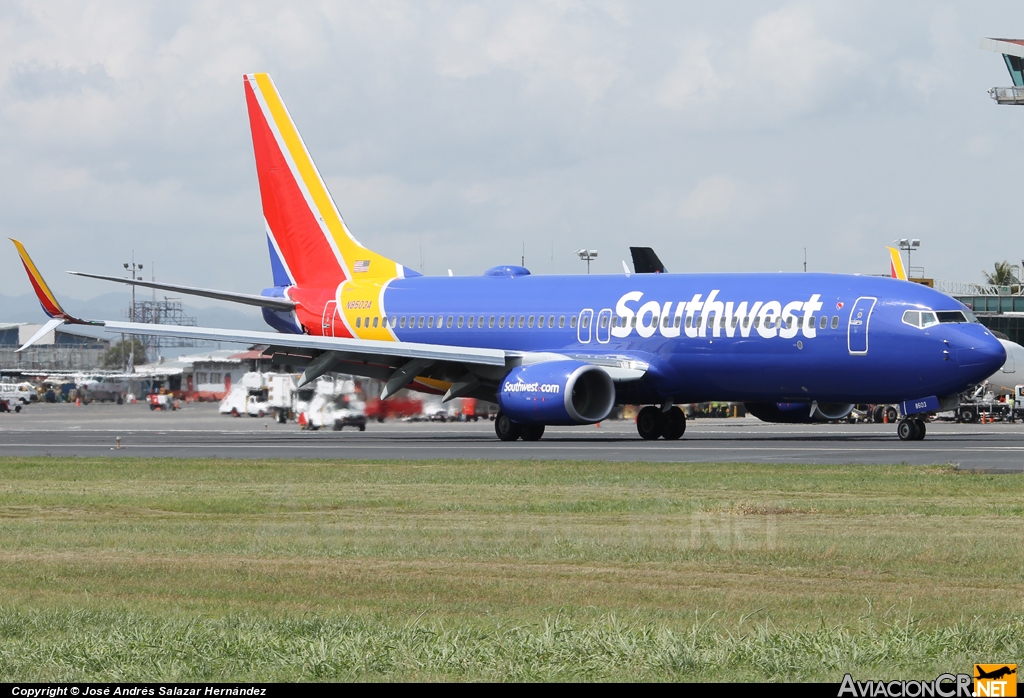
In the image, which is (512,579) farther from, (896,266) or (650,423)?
(896,266)

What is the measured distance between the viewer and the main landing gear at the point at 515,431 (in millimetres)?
35062

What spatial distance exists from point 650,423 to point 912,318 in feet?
26.8

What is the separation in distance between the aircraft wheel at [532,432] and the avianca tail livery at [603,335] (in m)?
0.06

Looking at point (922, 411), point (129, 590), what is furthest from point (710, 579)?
point (922, 411)

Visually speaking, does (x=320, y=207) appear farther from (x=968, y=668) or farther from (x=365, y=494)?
(x=968, y=668)

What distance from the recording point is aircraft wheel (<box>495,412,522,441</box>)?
3509 cm

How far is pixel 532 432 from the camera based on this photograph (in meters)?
35.1

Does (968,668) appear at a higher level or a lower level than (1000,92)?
lower


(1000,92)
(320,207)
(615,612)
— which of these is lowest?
(615,612)

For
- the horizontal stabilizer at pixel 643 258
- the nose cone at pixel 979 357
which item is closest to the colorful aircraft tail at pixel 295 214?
the nose cone at pixel 979 357

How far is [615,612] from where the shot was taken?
30.3 ft

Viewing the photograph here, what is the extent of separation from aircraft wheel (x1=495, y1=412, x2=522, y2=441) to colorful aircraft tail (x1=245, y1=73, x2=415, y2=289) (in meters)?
7.95

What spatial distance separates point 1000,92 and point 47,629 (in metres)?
78.5

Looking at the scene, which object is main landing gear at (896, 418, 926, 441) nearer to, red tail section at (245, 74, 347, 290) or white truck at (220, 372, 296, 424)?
red tail section at (245, 74, 347, 290)
